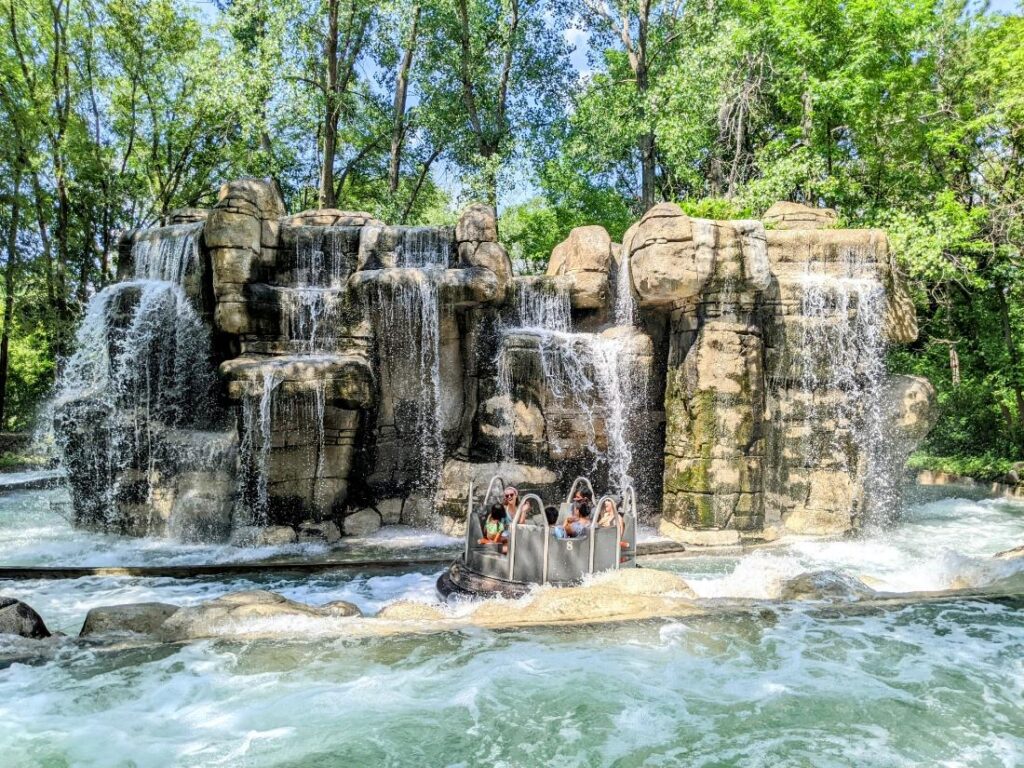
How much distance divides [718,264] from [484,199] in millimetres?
11520

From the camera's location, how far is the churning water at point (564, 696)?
6082 mm

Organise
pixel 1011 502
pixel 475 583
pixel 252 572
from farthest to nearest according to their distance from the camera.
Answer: pixel 1011 502 → pixel 252 572 → pixel 475 583

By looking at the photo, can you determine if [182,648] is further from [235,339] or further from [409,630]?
[235,339]

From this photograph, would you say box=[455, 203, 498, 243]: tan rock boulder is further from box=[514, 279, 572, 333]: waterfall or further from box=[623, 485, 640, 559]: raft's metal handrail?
box=[623, 485, 640, 559]: raft's metal handrail

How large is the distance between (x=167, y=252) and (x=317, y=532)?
757 centimetres

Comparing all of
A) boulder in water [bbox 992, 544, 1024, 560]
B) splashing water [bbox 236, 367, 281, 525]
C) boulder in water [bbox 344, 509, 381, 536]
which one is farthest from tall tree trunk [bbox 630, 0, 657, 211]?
boulder in water [bbox 992, 544, 1024, 560]

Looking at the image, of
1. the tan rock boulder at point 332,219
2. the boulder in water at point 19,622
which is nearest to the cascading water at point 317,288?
the tan rock boulder at point 332,219

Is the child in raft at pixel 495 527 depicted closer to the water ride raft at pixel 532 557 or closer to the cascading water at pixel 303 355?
the water ride raft at pixel 532 557

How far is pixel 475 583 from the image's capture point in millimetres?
9414

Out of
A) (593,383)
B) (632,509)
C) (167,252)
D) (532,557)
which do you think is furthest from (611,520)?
(167,252)

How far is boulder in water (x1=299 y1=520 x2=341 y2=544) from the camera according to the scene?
1349 cm

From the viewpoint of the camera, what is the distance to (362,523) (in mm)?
14250

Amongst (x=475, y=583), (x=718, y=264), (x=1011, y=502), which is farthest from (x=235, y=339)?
(x=1011, y=502)

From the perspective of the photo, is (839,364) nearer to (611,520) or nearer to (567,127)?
(611,520)
